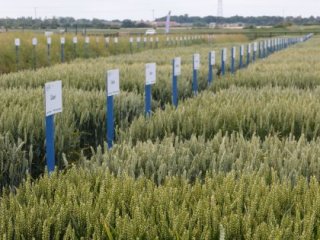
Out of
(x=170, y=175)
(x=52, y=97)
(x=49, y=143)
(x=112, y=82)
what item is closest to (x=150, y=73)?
(x=112, y=82)

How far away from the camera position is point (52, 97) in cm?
373

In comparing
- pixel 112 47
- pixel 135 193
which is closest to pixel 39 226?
pixel 135 193

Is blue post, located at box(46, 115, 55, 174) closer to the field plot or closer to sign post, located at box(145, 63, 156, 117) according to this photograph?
the field plot

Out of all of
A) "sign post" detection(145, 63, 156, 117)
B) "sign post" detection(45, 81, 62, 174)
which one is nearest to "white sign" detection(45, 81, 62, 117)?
"sign post" detection(45, 81, 62, 174)

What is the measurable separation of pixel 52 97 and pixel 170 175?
1.08 meters

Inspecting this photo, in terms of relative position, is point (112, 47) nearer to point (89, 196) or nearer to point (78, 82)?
point (78, 82)

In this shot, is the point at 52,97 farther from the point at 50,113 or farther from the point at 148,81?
the point at 148,81

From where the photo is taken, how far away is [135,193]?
2666 millimetres

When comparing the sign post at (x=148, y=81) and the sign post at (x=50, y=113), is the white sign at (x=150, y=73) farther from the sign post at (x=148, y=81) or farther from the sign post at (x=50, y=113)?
the sign post at (x=50, y=113)

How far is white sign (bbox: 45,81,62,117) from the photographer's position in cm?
365

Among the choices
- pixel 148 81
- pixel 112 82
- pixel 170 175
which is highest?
pixel 112 82

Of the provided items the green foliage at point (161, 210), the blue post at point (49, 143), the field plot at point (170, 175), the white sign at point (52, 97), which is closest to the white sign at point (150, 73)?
the field plot at point (170, 175)

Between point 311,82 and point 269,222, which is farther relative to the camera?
point 311,82

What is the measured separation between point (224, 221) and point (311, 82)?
20.9 feet
